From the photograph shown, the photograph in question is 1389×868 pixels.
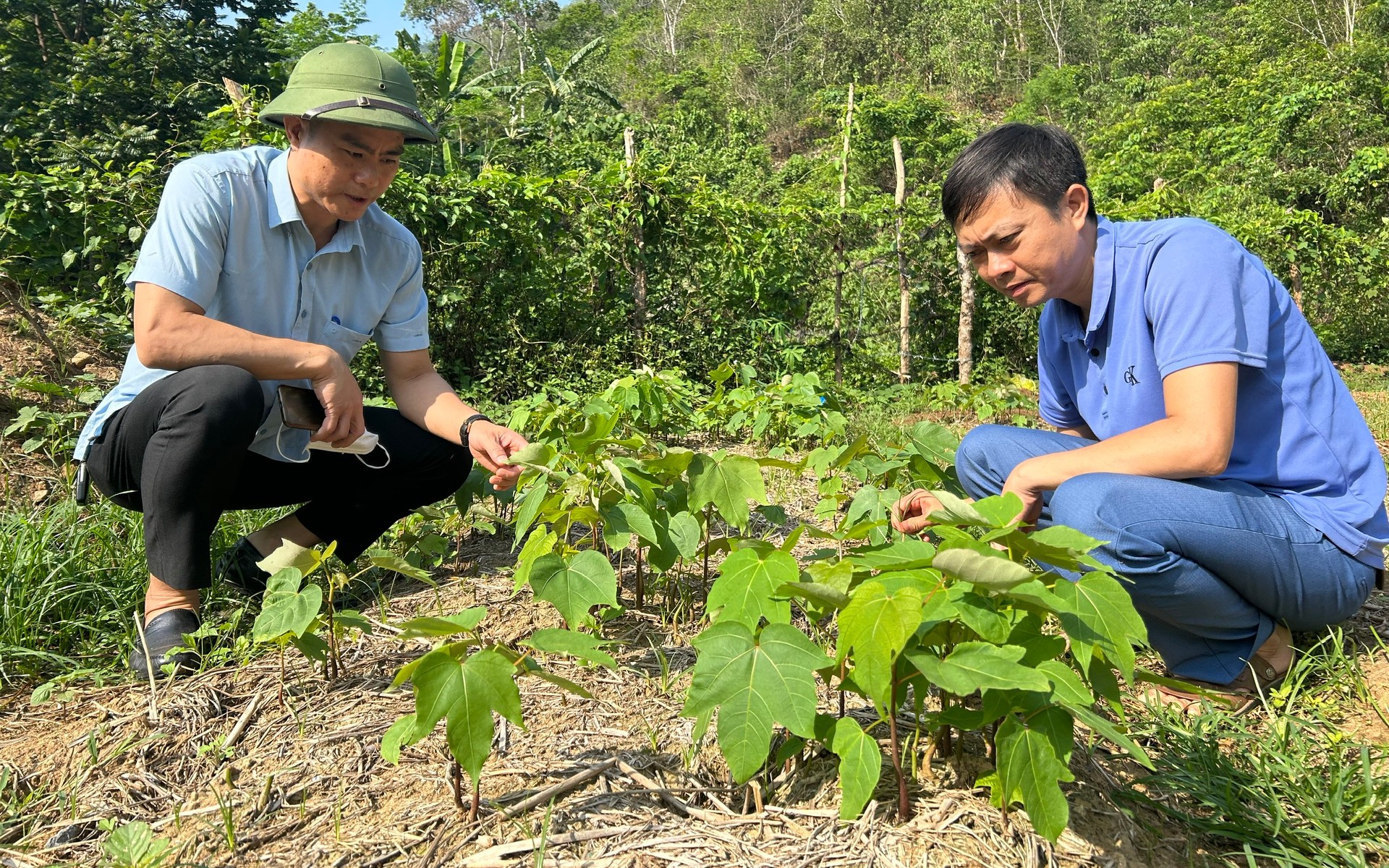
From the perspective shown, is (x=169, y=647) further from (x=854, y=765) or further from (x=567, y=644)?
(x=854, y=765)

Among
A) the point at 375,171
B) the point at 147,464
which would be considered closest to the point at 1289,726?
the point at 375,171

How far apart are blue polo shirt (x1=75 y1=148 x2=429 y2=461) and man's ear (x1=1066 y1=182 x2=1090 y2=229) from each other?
1664 mm

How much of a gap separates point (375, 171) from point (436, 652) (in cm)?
130

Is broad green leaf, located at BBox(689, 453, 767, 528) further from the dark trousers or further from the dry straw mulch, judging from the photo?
the dark trousers

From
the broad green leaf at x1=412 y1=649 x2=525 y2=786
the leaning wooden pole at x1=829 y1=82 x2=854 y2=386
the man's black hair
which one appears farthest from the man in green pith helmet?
the leaning wooden pole at x1=829 y1=82 x2=854 y2=386

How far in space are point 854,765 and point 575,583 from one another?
61 cm

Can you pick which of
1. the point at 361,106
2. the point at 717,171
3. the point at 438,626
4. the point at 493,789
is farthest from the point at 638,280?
the point at 717,171

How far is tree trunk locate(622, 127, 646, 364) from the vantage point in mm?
6328

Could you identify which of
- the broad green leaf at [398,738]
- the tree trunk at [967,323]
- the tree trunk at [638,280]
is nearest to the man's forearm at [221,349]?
the broad green leaf at [398,738]

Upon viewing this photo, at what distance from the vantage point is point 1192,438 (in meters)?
1.61

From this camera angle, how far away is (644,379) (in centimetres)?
346

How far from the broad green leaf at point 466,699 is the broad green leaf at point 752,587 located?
0.34 m

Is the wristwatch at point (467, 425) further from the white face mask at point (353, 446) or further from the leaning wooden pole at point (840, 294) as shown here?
the leaning wooden pole at point (840, 294)

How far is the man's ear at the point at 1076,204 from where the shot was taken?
5.90 ft
